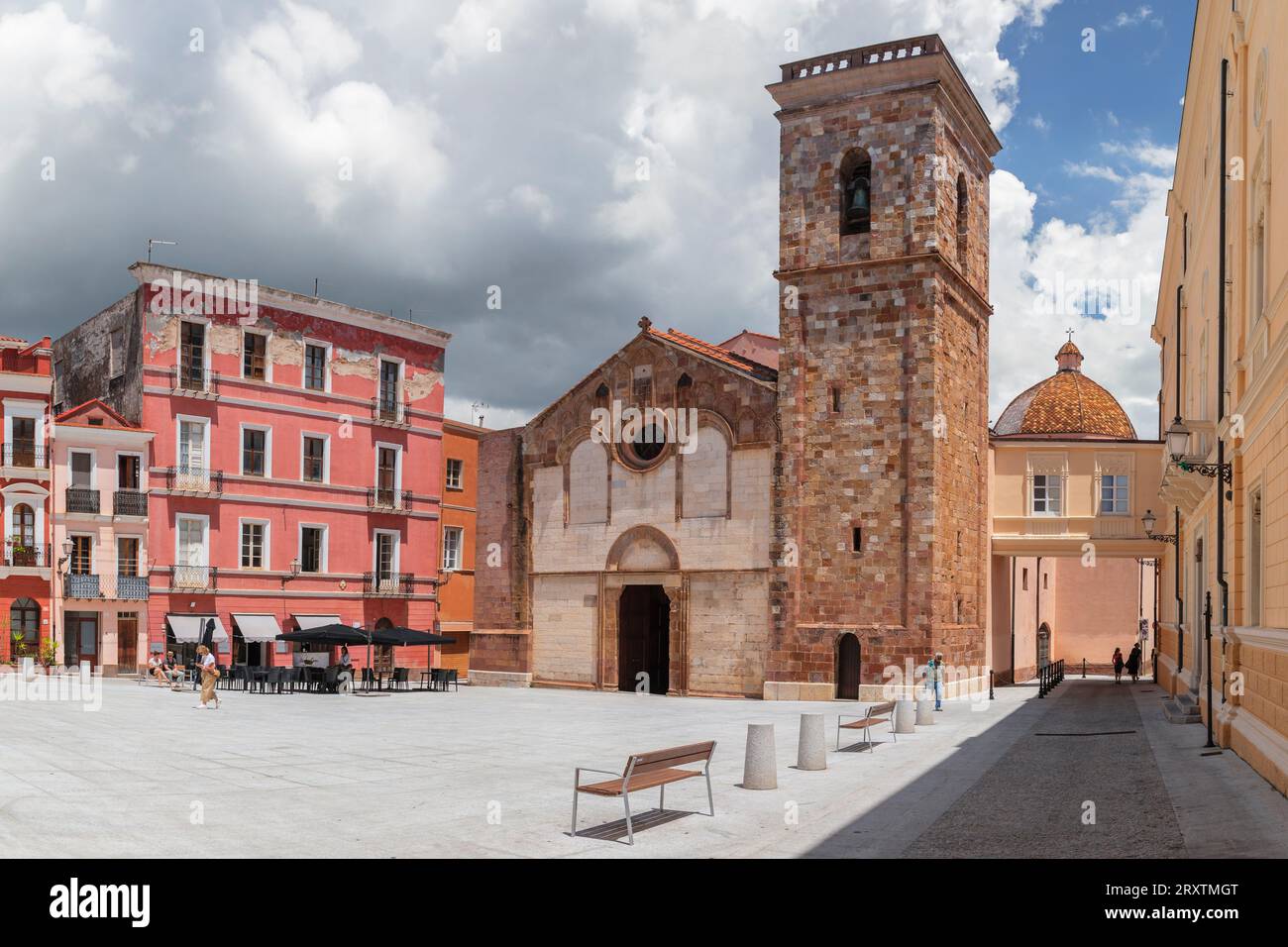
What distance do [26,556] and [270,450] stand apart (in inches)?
337

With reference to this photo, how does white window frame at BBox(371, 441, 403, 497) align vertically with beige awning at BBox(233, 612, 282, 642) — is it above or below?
above

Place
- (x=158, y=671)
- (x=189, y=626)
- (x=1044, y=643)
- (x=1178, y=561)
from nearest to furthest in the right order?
1. (x=1178, y=561)
2. (x=158, y=671)
3. (x=189, y=626)
4. (x=1044, y=643)

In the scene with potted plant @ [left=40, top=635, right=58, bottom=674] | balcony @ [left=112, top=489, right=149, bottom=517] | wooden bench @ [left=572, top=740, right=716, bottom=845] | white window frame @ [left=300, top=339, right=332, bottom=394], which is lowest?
potted plant @ [left=40, top=635, right=58, bottom=674]

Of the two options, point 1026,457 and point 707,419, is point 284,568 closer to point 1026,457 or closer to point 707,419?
point 707,419

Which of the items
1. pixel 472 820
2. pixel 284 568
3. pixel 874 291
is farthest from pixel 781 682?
pixel 472 820

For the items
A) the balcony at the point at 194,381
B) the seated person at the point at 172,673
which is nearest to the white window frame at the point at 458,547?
the balcony at the point at 194,381

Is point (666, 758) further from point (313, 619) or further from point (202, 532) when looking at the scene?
point (313, 619)

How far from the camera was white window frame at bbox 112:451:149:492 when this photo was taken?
39.5 meters

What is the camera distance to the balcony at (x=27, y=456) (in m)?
38.4

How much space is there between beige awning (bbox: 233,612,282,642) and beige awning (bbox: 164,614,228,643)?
655 millimetres

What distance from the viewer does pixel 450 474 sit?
4991 centimetres

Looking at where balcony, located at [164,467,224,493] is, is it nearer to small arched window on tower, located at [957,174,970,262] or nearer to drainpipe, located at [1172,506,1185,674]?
small arched window on tower, located at [957,174,970,262]

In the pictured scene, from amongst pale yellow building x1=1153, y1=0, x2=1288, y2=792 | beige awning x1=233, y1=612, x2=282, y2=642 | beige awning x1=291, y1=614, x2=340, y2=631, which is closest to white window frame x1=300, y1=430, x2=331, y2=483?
beige awning x1=291, y1=614, x2=340, y2=631

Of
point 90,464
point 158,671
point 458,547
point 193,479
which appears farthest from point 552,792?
point 458,547
